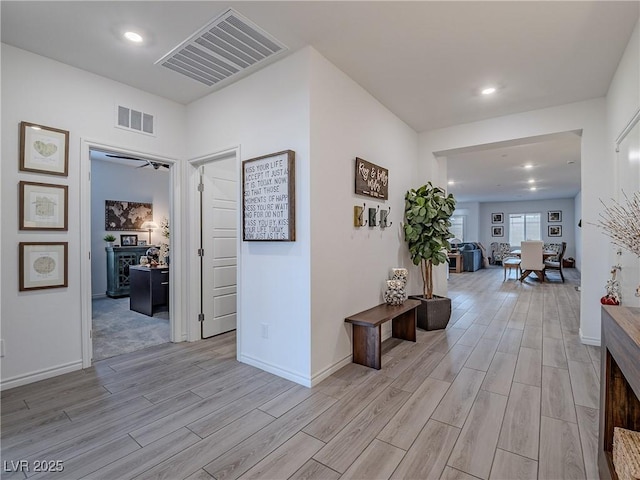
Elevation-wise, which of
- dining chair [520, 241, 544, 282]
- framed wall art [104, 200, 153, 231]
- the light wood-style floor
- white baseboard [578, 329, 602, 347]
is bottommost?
the light wood-style floor

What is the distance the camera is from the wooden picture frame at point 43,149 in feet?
8.25

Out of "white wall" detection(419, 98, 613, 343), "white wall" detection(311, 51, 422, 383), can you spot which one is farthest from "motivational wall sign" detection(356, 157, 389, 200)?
"white wall" detection(419, 98, 613, 343)

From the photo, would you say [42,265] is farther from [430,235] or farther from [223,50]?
[430,235]

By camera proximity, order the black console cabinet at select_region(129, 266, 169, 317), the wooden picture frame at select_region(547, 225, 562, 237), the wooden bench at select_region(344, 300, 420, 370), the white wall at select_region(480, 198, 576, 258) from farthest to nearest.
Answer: the wooden picture frame at select_region(547, 225, 562, 237)
the white wall at select_region(480, 198, 576, 258)
the black console cabinet at select_region(129, 266, 169, 317)
the wooden bench at select_region(344, 300, 420, 370)

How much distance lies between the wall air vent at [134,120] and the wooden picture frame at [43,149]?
498 mm

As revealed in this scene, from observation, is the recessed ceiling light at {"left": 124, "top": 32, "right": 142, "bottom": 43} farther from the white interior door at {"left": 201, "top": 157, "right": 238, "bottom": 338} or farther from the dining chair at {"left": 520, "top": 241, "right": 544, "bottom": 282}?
the dining chair at {"left": 520, "top": 241, "right": 544, "bottom": 282}

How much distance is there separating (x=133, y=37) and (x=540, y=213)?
46.6ft

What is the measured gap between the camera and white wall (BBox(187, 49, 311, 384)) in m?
2.53

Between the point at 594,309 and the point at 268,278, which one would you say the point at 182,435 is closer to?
the point at 268,278

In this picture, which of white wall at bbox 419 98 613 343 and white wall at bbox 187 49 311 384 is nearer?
white wall at bbox 187 49 311 384

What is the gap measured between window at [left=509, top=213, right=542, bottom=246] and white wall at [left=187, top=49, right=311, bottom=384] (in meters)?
12.8

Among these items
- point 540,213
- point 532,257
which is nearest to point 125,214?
point 532,257

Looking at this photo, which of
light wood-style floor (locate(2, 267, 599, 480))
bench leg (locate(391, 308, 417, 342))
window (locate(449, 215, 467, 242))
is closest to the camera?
light wood-style floor (locate(2, 267, 599, 480))

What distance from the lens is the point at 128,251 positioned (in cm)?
624
